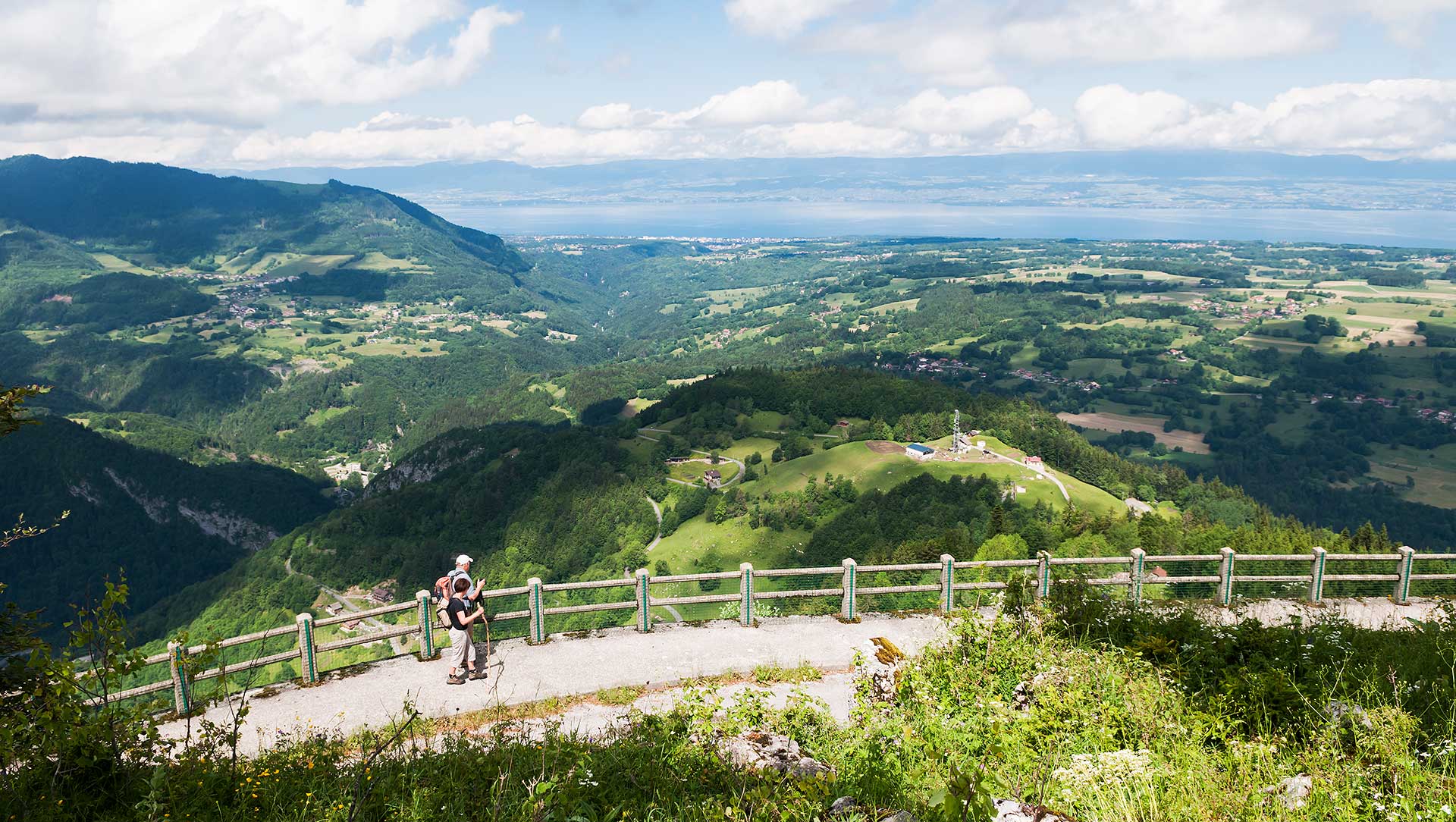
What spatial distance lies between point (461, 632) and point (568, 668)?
101 inches

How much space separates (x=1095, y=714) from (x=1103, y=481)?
10130 centimetres

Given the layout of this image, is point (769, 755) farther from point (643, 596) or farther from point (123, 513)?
point (123, 513)

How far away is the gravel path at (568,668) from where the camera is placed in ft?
48.4

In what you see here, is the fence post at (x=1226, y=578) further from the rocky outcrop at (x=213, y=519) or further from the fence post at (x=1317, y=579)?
the rocky outcrop at (x=213, y=519)

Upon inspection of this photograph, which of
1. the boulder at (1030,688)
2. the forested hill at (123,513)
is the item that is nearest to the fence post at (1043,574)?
the boulder at (1030,688)

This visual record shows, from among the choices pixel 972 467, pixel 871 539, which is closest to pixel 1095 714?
pixel 871 539

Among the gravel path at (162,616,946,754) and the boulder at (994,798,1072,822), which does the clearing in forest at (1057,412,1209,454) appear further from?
the boulder at (994,798,1072,822)

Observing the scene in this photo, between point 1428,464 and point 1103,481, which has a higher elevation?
point 1103,481

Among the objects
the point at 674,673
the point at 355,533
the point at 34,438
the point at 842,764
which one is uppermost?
the point at 842,764

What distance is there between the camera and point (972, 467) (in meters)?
89.0

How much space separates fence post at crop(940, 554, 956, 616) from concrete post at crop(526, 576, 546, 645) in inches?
385

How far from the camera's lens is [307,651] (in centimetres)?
1616

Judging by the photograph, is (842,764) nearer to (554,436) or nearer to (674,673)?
(674,673)

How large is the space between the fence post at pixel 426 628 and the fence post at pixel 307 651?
216 centimetres
